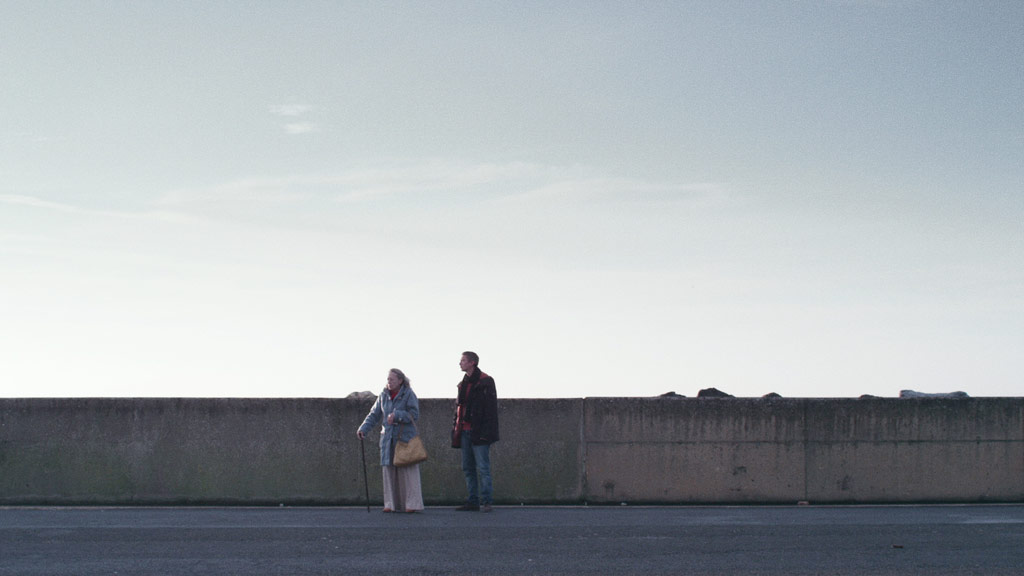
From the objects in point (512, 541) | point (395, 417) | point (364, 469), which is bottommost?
point (512, 541)

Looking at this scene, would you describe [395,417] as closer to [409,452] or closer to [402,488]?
[409,452]

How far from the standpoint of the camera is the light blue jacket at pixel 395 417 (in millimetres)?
12820

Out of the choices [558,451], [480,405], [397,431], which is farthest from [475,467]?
[558,451]

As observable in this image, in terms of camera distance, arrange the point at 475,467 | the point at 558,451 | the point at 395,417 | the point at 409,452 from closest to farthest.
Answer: the point at 409,452, the point at 395,417, the point at 475,467, the point at 558,451

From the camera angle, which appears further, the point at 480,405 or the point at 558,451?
the point at 558,451

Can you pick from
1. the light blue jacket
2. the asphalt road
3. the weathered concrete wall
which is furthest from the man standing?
the weathered concrete wall

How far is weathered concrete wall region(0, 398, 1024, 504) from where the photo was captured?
13.5 m

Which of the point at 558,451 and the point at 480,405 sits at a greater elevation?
the point at 480,405

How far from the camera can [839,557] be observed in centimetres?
890

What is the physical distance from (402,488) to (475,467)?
84 cm

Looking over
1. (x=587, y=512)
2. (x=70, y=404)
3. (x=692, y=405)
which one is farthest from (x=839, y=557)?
(x=70, y=404)

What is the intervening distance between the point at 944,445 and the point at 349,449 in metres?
6.99

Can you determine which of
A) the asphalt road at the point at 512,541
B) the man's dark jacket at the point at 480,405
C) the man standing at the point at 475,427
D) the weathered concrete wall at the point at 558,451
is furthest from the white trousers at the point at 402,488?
the weathered concrete wall at the point at 558,451

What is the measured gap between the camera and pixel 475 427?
12781 millimetres
